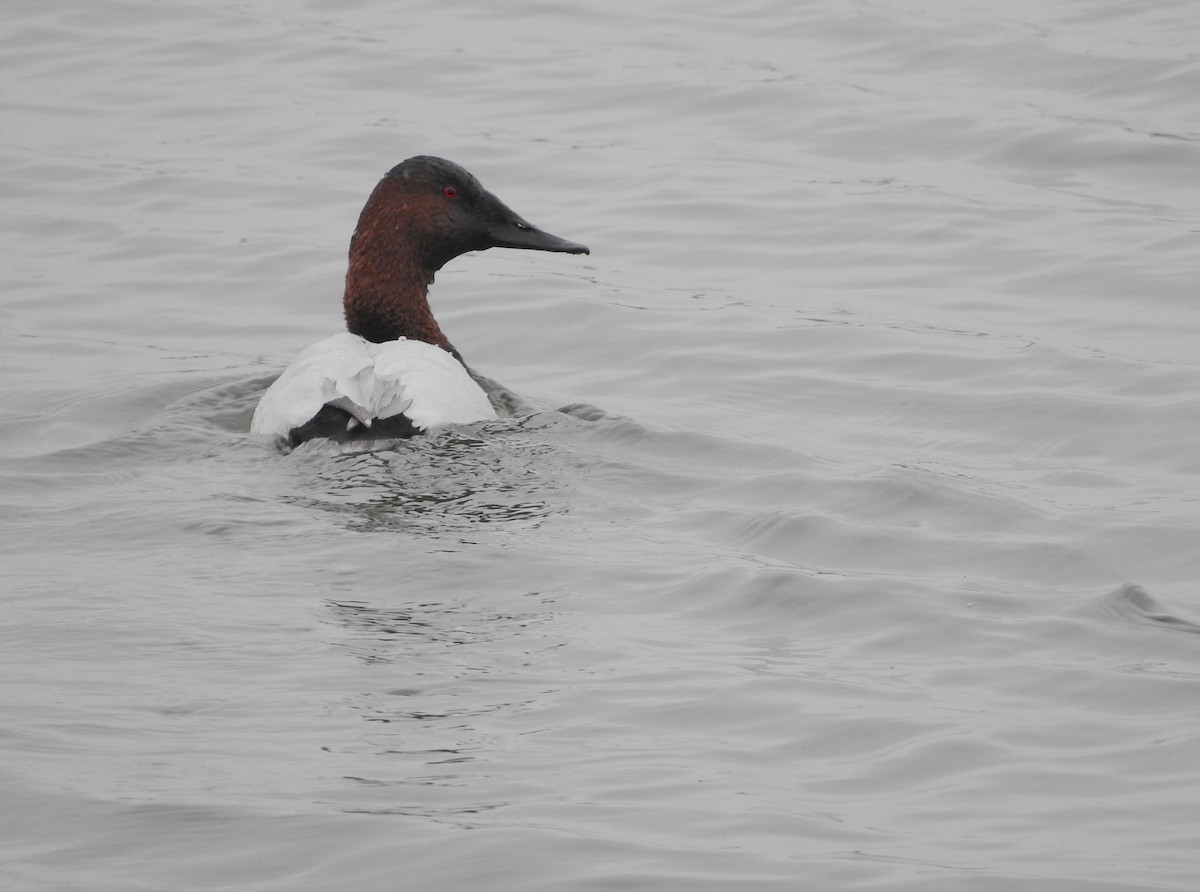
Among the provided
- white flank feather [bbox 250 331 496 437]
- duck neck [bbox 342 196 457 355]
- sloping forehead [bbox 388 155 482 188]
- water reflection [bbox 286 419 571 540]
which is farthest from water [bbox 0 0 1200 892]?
sloping forehead [bbox 388 155 482 188]

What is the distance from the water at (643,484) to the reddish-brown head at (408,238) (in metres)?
0.60

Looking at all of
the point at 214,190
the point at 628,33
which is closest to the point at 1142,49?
the point at 628,33

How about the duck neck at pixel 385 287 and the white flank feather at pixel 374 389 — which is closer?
the white flank feather at pixel 374 389

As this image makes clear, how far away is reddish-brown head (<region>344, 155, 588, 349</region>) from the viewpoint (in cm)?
866

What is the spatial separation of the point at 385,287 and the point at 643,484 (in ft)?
6.98

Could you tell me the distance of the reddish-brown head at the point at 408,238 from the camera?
8664 millimetres

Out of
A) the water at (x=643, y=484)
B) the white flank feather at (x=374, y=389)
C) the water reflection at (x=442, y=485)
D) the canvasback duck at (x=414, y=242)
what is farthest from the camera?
the canvasback duck at (x=414, y=242)

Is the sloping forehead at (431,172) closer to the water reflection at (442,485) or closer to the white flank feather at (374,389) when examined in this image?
the white flank feather at (374,389)

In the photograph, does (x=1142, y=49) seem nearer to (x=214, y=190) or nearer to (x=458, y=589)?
(x=214, y=190)

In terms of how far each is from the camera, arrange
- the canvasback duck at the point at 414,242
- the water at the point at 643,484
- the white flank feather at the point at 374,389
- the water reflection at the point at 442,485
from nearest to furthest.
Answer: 1. the water at the point at 643,484
2. the water reflection at the point at 442,485
3. the white flank feather at the point at 374,389
4. the canvasback duck at the point at 414,242

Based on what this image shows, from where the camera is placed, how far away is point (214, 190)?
481 inches

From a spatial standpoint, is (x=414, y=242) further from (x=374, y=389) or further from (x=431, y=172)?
(x=374, y=389)

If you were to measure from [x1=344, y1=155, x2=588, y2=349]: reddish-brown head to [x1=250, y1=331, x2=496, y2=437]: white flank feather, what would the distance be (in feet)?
3.18

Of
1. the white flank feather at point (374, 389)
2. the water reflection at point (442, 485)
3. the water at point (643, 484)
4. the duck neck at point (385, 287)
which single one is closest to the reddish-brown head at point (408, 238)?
the duck neck at point (385, 287)
